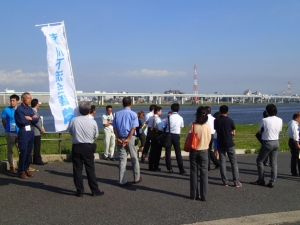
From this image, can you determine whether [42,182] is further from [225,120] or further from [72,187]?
[225,120]

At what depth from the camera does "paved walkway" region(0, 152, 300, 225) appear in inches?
187

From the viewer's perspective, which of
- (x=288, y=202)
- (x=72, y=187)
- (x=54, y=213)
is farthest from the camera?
(x=72, y=187)

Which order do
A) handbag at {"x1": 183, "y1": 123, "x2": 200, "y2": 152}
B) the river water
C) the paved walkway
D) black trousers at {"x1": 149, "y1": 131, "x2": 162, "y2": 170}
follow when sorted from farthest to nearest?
1. the river water
2. black trousers at {"x1": 149, "y1": 131, "x2": 162, "y2": 170}
3. handbag at {"x1": 183, "y1": 123, "x2": 200, "y2": 152}
4. the paved walkway

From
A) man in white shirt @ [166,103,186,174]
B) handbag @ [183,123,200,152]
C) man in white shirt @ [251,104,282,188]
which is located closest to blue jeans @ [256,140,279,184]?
man in white shirt @ [251,104,282,188]

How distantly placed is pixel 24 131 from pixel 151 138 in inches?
122

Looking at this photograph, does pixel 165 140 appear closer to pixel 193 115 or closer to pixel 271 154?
pixel 271 154

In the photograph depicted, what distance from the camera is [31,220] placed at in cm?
462

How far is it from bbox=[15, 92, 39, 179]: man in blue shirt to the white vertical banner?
2.28 meters

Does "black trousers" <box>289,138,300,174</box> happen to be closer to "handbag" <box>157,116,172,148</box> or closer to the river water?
"handbag" <box>157,116,172,148</box>

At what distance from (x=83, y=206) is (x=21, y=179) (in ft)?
7.87

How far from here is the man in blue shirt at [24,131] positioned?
6.85 meters

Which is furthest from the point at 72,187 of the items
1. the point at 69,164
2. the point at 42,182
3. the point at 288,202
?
the point at 288,202

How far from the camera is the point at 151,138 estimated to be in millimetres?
8461

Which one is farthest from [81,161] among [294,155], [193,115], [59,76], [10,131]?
[193,115]
